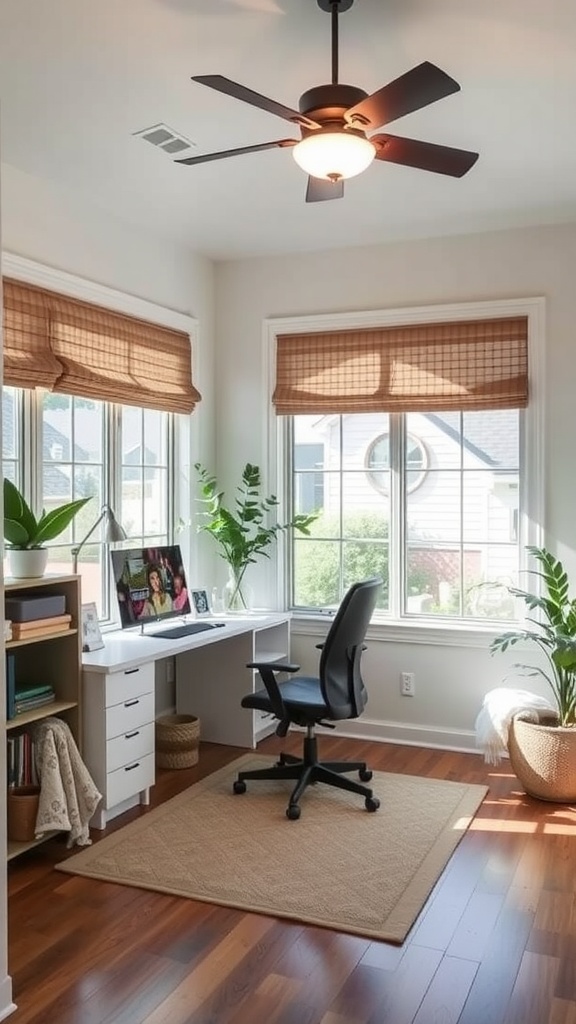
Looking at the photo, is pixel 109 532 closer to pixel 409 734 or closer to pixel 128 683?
pixel 128 683

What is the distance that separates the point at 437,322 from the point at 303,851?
9.28 ft

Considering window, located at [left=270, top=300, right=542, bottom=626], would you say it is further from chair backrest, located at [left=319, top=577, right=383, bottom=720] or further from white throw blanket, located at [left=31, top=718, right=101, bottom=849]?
white throw blanket, located at [left=31, top=718, right=101, bottom=849]

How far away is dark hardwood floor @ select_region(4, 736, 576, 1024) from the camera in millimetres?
2229

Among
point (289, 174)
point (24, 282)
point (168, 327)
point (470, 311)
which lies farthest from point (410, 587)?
point (24, 282)

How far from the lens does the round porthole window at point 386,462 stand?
471cm

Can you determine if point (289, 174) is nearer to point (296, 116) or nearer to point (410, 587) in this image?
point (296, 116)

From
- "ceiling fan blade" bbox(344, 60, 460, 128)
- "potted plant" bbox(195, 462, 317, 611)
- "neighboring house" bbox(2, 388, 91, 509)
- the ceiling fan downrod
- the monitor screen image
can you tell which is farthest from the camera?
"potted plant" bbox(195, 462, 317, 611)

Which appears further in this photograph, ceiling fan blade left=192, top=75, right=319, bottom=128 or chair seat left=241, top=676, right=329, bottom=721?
chair seat left=241, top=676, right=329, bottom=721

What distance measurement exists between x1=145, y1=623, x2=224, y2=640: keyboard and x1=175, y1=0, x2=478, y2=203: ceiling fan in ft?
7.34

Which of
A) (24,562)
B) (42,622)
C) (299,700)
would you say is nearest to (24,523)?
(24,562)

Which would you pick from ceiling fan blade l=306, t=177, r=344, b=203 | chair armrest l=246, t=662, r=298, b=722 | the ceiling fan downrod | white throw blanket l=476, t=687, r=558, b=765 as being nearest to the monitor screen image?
chair armrest l=246, t=662, r=298, b=722

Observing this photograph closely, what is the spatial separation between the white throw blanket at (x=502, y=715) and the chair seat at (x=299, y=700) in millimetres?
854

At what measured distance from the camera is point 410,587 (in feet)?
15.6

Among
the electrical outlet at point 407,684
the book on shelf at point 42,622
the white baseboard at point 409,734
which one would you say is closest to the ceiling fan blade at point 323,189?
the book on shelf at point 42,622
